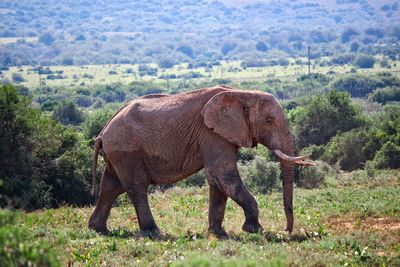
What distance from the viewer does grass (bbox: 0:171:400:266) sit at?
33.1 ft

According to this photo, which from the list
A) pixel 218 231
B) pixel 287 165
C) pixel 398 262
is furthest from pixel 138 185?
pixel 398 262

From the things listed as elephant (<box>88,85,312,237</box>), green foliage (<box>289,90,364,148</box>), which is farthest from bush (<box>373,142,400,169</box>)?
elephant (<box>88,85,312,237</box>)

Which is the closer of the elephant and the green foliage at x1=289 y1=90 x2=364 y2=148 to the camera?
the elephant

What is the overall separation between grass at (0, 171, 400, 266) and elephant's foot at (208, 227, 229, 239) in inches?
5.6

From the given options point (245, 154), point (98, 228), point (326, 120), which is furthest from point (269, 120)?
point (326, 120)

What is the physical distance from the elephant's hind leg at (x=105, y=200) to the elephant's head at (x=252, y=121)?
2.31 m

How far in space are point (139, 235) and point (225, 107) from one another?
8.67ft

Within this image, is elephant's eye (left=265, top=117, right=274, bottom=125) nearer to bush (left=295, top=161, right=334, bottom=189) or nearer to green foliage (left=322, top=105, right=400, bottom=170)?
bush (left=295, top=161, right=334, bottom=189)

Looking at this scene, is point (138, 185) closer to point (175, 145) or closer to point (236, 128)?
point (175, 145)

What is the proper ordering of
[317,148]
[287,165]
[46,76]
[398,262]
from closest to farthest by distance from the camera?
[398,262], [287,165], [317,148], [46,76]

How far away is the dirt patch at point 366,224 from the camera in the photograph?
14.4 metres

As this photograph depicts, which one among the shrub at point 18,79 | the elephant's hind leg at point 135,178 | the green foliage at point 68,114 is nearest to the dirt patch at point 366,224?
the elephant's hind leg at point 135,178

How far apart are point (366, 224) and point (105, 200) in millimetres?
4765

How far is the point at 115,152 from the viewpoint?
50.2ft
